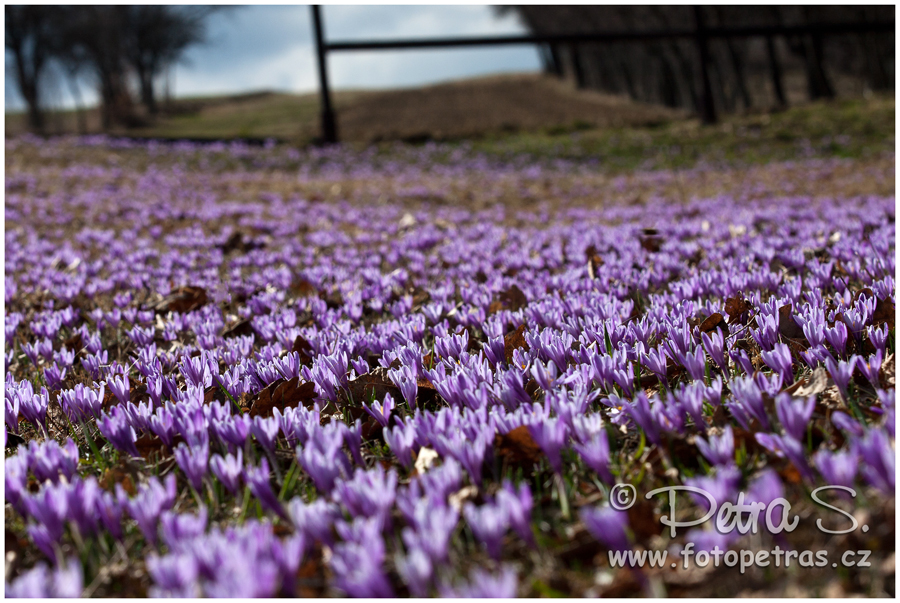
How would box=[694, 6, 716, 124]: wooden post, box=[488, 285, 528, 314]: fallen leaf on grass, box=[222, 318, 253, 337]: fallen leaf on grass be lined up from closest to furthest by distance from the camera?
box=[222, 318, 253, 337]: fallen leaf on grass, box=[488, 285, 528, 314]: fallen leaf on grass, box=[694, 6, 716, 124]: wooden post

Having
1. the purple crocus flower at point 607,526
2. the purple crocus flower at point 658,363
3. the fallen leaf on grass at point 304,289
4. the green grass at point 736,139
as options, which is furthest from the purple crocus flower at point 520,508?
the green grass at point 736,139

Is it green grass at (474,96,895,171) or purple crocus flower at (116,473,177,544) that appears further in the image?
green grass at (474,96,895,171)

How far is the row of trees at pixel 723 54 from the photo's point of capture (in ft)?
101

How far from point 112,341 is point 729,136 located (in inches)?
669

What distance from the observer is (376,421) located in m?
2.08

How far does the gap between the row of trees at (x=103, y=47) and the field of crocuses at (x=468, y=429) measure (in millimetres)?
45708

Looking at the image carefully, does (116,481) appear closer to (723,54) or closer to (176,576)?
(176,576)

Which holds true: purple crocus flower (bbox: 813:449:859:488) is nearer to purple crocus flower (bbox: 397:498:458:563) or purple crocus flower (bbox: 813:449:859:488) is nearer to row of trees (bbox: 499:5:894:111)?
purple crocus flower (bbox: 397:498:458:563)

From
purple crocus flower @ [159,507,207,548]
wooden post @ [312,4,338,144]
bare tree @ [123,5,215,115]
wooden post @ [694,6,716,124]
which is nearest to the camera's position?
purple crocus flower @ [159,507,207,548]

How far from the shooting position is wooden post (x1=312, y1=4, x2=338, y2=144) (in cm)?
1747

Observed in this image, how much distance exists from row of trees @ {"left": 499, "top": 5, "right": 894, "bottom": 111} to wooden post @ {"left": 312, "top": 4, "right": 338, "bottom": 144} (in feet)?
36.4

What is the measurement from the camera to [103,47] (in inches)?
2032

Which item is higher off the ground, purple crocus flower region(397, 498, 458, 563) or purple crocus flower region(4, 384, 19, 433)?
purple crocus flower region(4, 384, 19, 433)

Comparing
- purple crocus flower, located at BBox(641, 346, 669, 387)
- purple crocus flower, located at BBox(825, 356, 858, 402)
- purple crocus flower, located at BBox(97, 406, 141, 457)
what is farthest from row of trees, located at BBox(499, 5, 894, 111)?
purple crocus flower, located at BBox(97, 406, 141, 457)
